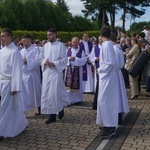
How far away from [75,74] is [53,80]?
2432 mm

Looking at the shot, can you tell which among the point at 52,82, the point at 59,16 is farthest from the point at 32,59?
the point at 59,16

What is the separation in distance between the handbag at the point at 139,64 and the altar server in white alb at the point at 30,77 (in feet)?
12.2

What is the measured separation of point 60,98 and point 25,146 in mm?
2123

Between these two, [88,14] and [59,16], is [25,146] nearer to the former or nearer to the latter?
[59,16]

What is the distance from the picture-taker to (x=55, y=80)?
27.6ft

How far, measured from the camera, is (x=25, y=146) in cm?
658

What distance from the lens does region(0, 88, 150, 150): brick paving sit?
658 centimetres

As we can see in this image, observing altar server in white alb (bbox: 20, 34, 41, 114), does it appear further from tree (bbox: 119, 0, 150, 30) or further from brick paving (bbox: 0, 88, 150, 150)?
tree (bbox: 119, 0, 150, 30)

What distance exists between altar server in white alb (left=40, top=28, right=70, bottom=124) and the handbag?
3720mm

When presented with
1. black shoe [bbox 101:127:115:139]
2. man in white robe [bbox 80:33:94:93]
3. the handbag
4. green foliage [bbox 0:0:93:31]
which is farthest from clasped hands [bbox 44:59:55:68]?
green foliage [bbox 0:0:93:31]

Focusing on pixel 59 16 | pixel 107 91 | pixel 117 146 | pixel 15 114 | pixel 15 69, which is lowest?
pixel 117 146

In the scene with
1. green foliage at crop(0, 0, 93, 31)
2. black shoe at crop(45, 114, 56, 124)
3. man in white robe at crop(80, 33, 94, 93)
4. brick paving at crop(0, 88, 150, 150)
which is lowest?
brick paving at crop(0, 88, 150, 150)

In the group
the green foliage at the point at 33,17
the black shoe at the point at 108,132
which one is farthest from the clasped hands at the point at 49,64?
the green foliage at the point at 33,17

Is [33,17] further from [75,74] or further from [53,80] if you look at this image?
[53,80]
